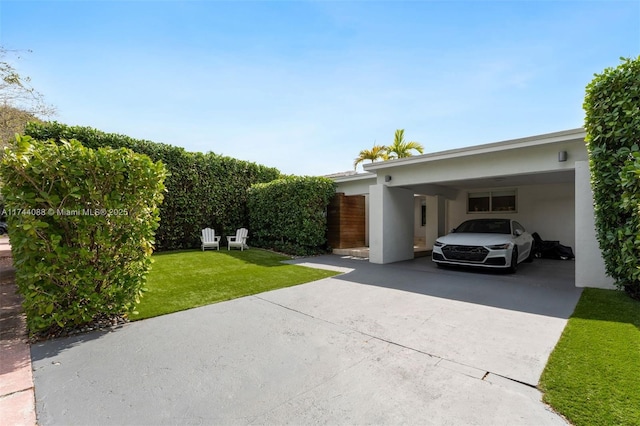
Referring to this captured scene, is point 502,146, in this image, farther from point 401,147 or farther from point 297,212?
point 401,147

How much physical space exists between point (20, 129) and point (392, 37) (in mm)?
13811

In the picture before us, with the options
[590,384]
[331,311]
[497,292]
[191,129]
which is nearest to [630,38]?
[497,292]

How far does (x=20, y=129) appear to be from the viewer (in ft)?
36.1

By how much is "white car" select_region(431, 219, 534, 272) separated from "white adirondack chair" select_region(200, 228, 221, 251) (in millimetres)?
8077

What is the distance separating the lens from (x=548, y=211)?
11.3 metres

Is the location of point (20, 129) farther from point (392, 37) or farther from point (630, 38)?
point (630, 38)

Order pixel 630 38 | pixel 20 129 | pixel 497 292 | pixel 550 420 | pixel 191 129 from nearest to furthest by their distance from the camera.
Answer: pixel 550 420 < pixel 630 38 < pixel 497 292 < pixel 191 129 < pixel 20 129

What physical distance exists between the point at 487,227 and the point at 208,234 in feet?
32.4

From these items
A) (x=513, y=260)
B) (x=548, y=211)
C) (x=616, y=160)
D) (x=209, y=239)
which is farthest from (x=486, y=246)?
(x=209, y=239)

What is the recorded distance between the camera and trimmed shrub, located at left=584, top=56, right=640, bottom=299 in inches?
175

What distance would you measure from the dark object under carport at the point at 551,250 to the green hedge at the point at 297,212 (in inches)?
313

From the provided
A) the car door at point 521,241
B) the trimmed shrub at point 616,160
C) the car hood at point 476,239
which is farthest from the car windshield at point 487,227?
the trimmed shrub at point 616,160

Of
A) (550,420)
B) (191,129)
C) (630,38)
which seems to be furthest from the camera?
(191,129)

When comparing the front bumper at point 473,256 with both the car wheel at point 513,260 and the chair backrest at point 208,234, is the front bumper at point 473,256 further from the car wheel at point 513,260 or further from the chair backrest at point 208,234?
the chair backrest at point 208,234
